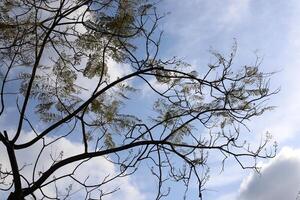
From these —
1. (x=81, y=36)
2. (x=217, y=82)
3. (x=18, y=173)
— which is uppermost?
(x=81, y=36)

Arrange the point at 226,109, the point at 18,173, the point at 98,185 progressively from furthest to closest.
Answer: the point at 226,109
the point at 98,185
the point at 18,173

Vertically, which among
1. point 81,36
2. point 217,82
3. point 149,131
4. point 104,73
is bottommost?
point 149,131

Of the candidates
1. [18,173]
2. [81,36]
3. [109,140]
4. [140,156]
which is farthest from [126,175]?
[81,36]

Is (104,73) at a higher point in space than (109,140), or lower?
higher

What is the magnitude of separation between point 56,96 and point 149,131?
170 centimetres

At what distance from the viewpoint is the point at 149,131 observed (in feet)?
28.8

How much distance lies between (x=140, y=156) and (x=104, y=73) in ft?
5.27

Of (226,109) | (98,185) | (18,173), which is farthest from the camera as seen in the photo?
(226,109)

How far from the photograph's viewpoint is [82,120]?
334 inches

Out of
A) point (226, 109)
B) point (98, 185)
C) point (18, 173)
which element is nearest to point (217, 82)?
point (226, 109)

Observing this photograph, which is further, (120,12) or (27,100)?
(120,12)

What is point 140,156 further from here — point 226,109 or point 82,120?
point 226,109

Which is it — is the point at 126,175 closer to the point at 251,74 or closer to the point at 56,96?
the point at 56,96

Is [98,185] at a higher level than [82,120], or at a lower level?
lower
